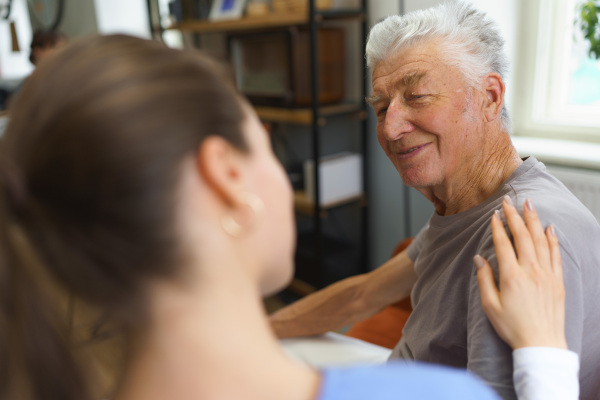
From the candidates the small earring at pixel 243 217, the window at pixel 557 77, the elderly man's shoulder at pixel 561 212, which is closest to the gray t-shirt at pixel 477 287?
the elderly man's shoulder at pixel 561 212

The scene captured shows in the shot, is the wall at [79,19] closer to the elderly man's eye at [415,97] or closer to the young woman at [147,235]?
the elderly man's eye at [415,97]

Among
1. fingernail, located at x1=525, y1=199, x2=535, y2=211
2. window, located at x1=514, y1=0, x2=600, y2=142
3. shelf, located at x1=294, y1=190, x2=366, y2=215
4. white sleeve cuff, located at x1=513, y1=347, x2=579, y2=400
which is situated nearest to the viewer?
white sleeve cuff, located at x1=513, y1=347, x2=579, y2=400

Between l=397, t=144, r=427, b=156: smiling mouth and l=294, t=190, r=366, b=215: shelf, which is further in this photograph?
l=294, t=190, r=366, b=215: shelf

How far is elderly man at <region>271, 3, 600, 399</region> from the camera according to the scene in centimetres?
94

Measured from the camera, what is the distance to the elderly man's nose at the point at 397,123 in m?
1.15

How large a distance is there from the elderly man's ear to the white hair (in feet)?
0.06

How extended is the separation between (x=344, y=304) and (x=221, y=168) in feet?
3.56

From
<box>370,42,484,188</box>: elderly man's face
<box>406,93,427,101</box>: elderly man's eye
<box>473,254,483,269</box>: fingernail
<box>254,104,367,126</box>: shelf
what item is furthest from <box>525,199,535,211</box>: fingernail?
<box>254,104,367,126</box>: shelf

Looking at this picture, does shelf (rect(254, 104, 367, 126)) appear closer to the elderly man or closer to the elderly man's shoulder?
the elderly man

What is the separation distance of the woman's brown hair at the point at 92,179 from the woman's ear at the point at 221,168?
0.01 m

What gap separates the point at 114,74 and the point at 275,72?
2.27 m

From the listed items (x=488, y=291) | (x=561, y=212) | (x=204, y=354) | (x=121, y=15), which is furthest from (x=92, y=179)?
(x=121, y=15)

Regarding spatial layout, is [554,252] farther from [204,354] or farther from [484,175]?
[204,354]

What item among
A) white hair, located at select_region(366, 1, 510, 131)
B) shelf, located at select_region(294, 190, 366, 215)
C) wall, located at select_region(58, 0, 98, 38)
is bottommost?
shelf, located at select_region(294, 190, 366, 215)
